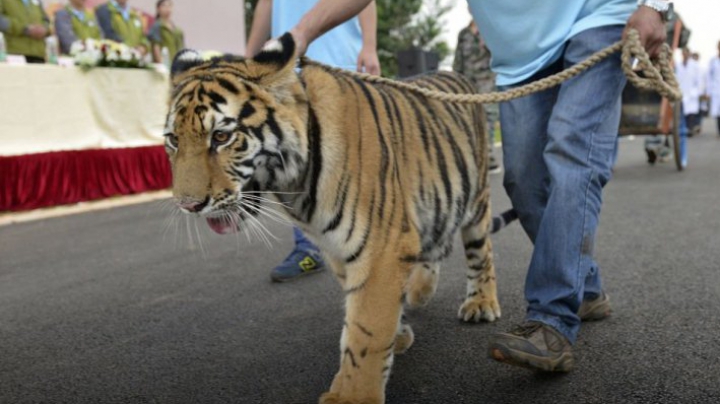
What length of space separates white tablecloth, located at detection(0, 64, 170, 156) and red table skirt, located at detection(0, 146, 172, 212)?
152mm

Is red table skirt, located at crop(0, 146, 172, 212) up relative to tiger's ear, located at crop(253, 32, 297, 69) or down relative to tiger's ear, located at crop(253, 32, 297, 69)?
down

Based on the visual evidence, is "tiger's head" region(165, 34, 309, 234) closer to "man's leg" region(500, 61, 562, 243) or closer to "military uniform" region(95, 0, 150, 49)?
"man's leg" region(500, 61, 562, 243)

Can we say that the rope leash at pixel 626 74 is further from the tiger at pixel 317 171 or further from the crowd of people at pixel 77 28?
the crowd of people at pixel 77 28

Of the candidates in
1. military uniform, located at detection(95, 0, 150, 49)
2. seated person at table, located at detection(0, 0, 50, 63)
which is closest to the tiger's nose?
seated person at table, located at detection(0, 0, 50, 63)

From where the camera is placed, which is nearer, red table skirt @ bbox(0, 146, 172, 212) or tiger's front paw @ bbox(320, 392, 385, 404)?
tiger's front paw @ bbox(320, 392, 385, 404)

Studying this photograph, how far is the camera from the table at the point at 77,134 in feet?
22.7

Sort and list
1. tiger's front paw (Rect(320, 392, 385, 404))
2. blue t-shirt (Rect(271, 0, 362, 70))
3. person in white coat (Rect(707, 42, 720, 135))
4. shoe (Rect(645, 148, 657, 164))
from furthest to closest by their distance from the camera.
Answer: person in white coat (Rect(707, 42, 720, 135)) < shoe (Rect(645, 148, 657, 164)) < blue t-shirt (Rect(271, 0, 362, 70)) < tiger's front paw (Rect(320, 392, 385, 404))

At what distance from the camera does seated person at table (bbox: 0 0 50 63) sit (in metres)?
7.92

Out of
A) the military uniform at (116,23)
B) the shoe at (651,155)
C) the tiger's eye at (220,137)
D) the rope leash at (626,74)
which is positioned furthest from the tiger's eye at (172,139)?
the shoe at (651,155)

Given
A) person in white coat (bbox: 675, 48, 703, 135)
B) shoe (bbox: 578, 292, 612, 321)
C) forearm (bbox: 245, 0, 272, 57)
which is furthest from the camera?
person in white coat (bbox: 675, 48, 703, 135)

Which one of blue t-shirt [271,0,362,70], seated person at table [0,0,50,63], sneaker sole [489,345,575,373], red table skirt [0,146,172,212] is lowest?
sneaker sole [489,345,575,373]

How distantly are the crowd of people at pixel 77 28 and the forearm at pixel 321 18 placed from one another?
6731 millimetres

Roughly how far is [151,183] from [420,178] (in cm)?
668

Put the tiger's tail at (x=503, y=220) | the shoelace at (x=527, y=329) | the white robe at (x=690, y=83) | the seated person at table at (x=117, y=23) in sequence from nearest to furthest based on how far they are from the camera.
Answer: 1. the shoelace at (x=527, y=329)
2. the tiger's tail at (x=503, y=220)
3. the seated person at table at (x=117, y=23)
4. the white robe at (x=690, y=83)
